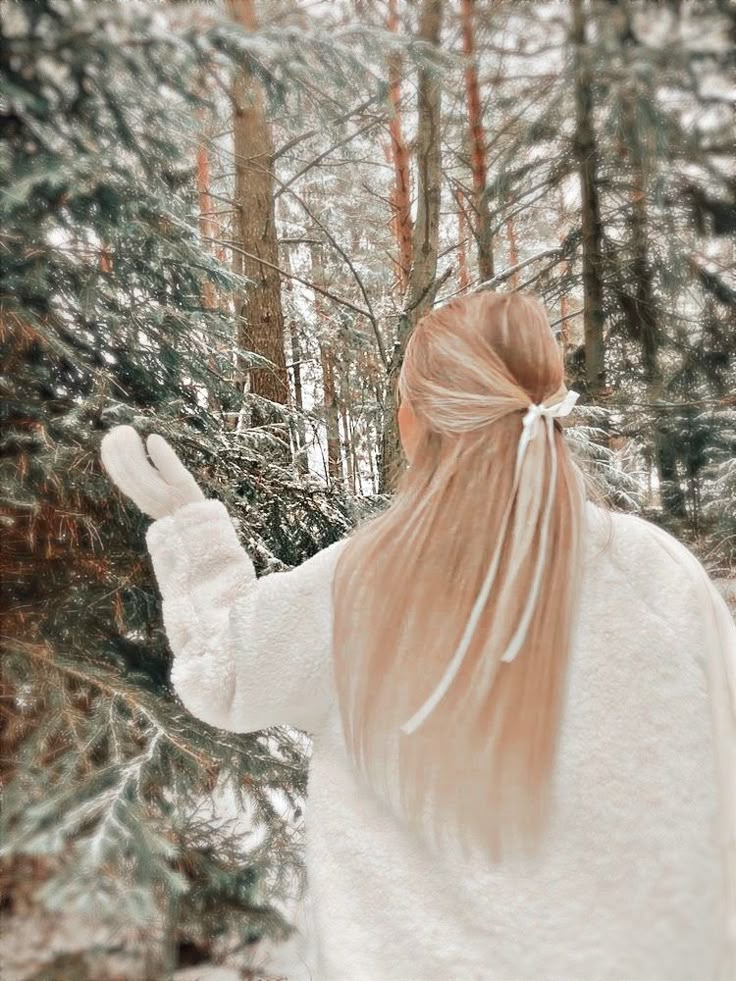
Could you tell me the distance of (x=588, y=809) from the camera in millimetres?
792

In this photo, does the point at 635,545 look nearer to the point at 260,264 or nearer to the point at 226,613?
the point at 226,613

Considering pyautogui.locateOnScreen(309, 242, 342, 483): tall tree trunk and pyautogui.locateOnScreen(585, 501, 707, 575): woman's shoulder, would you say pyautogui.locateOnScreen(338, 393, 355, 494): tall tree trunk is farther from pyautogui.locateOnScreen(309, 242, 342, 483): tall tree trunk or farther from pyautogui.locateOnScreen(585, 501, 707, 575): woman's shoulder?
pyautogui.locateOnScreen(585, 501, 707, 575): woman's shoulder

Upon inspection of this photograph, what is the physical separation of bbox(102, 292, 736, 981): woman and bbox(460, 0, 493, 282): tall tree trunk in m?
1.41

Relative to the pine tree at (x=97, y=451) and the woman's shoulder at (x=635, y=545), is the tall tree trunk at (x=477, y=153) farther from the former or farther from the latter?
the woman's shoulder at (x=635, y=545)

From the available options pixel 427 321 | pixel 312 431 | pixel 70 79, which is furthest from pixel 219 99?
pixel 427 321

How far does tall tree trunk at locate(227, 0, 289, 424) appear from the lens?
1.92m

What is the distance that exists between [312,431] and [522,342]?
1.29 m

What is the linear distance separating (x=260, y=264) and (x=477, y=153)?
69 cm

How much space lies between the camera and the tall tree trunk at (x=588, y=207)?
1.95m

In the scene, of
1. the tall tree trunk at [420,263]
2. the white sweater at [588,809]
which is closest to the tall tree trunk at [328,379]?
the tall tree trunk at [420,263]

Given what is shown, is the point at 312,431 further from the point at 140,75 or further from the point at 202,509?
the point at 202,509

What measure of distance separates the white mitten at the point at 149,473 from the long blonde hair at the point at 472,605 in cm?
25

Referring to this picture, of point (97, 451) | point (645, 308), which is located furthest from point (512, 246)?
point (97, 451)

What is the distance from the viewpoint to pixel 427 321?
2.79 ft
